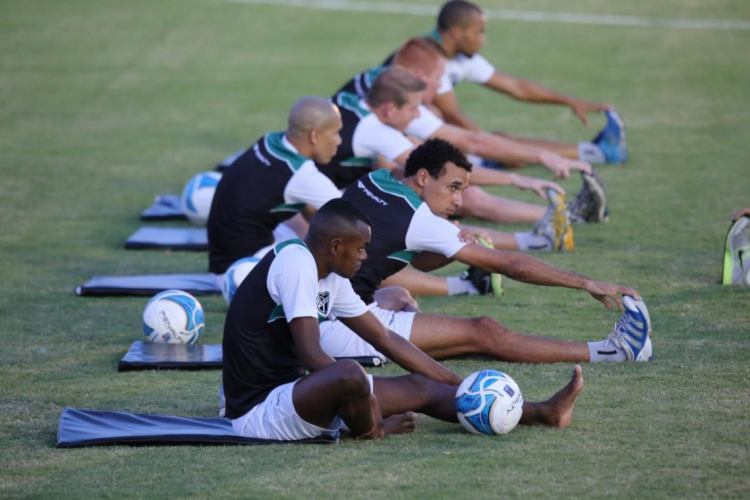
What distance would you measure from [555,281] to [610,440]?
139 centimetres

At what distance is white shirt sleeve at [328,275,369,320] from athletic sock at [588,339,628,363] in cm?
196

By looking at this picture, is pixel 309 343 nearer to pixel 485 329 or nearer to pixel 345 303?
pixel 345 303

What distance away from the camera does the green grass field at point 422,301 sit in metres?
5.78

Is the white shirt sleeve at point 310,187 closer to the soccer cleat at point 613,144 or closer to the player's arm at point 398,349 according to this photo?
Result: the player's arm at point 398,349

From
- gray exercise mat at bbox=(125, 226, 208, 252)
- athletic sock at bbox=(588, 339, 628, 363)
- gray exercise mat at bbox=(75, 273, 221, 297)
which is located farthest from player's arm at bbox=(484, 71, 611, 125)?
athletic sock at bbox=(588, 339, 628, 363)

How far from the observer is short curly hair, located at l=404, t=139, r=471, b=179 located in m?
7.65

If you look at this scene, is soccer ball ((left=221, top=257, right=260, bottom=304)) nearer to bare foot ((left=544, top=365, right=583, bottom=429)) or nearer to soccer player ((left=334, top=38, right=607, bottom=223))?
soccer player ((left=334, top=38, right=607, bottom=223))

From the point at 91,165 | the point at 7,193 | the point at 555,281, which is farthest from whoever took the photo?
the point at 91,165

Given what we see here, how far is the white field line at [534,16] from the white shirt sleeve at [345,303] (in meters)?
20.2

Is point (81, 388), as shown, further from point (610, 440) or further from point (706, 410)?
point (706, 410)

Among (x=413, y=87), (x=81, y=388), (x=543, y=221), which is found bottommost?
(x=81, y=388)

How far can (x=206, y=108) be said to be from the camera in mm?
19250

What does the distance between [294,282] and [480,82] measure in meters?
9.18

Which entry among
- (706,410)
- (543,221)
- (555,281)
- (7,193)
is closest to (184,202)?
(7,193)
